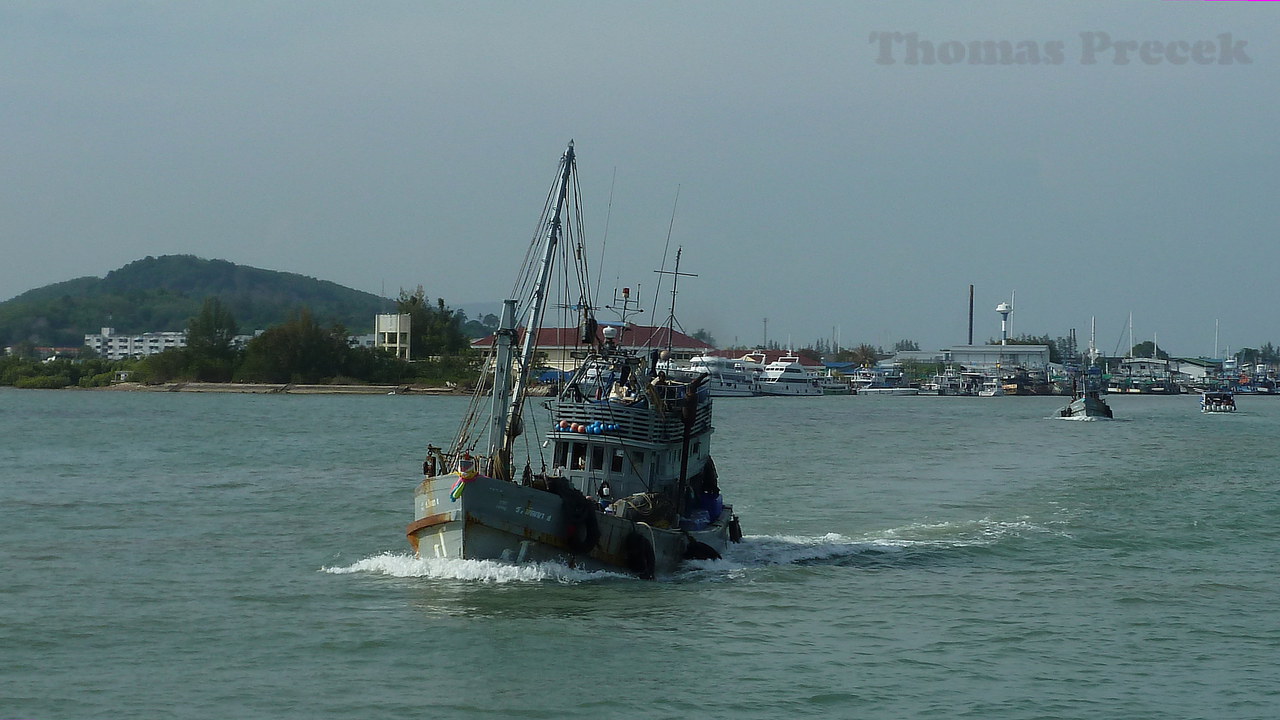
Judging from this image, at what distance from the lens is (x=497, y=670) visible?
22.2 m

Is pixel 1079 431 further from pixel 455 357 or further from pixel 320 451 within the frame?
pixel 455 357

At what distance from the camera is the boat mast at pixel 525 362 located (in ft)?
92.8

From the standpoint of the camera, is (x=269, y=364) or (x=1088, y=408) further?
(x=269, y=364)

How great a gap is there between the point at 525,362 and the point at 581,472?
3202 millimetres

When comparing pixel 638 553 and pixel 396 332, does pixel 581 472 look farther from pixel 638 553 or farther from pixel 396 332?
pixel 396 332

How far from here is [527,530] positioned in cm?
2795

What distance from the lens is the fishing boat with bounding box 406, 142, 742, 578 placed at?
27.8 m

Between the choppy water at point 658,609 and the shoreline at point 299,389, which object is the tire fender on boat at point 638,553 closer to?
the choppy water at point 658,609

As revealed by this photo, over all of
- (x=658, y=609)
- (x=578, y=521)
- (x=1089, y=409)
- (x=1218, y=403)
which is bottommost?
(x=658, y=609)

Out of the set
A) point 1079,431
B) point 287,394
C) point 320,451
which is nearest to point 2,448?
point 320,451

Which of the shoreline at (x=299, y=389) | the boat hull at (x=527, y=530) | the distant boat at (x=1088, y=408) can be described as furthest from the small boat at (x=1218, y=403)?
the boat hull at (x=527, y=530)

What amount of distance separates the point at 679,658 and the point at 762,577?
28.8ft

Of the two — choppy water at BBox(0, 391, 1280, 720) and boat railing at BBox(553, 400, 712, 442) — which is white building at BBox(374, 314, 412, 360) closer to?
choppy water at BBox(0, 391, 1280, 720)

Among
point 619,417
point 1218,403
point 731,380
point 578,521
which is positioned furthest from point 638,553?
point 731,380
